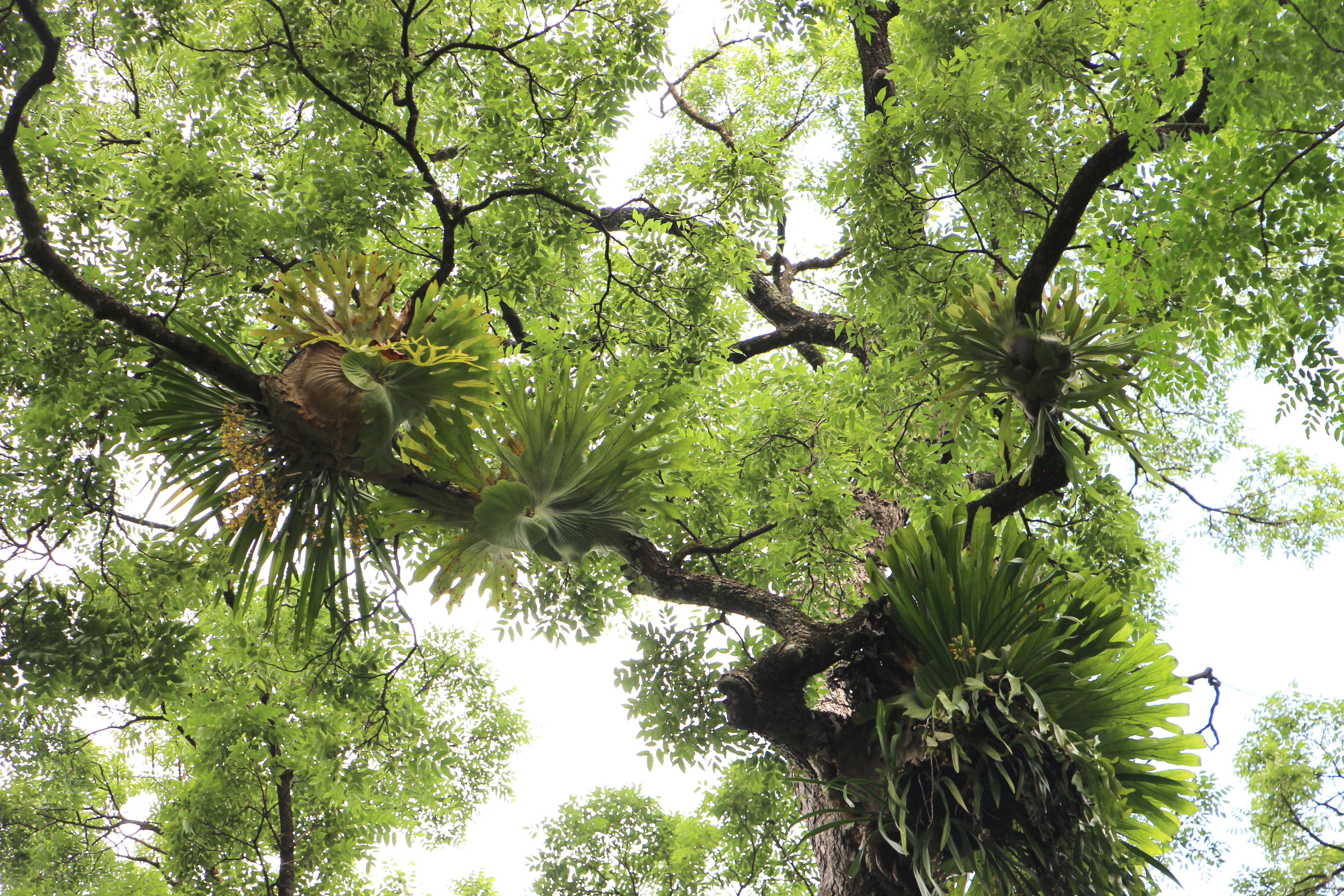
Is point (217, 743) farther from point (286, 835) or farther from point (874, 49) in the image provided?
point (874, 49)

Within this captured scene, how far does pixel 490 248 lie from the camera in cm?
591

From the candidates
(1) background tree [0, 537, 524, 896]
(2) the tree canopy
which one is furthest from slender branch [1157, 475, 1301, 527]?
(1) background tree [0, 537, 524, 896]

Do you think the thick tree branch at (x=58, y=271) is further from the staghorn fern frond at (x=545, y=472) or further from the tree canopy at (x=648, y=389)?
the staghorn fern frond at (x=545, y=472)

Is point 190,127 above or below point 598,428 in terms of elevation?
above

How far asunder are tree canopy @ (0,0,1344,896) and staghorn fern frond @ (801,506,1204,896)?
0.07 ft

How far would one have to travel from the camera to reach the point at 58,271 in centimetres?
361

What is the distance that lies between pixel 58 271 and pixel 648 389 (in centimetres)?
311

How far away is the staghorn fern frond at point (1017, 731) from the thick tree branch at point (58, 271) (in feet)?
9.34

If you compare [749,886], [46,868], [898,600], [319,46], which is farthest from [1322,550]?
[46,868]

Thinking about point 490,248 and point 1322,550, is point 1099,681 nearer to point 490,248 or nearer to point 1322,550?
point 490,248

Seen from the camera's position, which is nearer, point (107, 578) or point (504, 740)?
point (107, 578)

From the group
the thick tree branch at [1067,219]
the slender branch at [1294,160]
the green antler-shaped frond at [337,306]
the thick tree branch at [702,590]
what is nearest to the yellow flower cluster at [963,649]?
the thick tree branch at [702,590]

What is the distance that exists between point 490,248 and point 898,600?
353 cm

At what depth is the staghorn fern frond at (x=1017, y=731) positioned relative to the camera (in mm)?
3479
